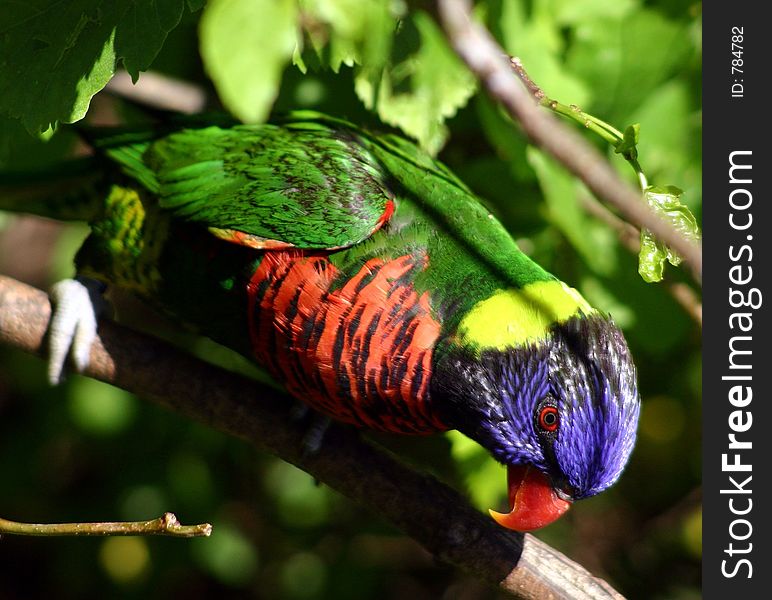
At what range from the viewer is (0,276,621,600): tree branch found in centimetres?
191

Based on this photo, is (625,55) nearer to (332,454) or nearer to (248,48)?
(248,48)

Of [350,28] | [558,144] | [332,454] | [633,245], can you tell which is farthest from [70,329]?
[633,245]

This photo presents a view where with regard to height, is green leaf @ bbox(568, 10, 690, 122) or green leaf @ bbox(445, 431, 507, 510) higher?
green leaf @ bbox(568, 10, 690, 122)

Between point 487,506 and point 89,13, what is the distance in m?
1.42

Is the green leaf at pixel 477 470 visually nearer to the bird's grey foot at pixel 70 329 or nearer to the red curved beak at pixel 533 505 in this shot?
the red curved beak at pixel 533 505

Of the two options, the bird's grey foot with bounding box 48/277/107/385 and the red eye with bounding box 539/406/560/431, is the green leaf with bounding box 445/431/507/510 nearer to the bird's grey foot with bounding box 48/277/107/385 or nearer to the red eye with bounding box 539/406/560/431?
the red eye with bounding box 539/406/560/431

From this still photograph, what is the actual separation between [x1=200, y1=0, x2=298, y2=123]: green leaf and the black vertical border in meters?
1.04

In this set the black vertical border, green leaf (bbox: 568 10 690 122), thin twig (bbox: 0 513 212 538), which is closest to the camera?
thin twig (bbox: 0 513 212 538)

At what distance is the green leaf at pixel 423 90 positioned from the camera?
2023mm

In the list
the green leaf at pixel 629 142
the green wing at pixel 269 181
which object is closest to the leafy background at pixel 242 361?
the green wing at pixel 269 181

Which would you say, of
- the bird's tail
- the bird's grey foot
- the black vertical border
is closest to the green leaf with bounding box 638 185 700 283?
the black vertical border

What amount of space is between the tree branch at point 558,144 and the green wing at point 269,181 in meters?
0.53

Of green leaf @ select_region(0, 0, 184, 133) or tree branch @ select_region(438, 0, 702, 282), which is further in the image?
green leaf @ select_region(0, 0, 184, 133)

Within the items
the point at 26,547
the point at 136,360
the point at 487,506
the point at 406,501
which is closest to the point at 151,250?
the point at 136,360
